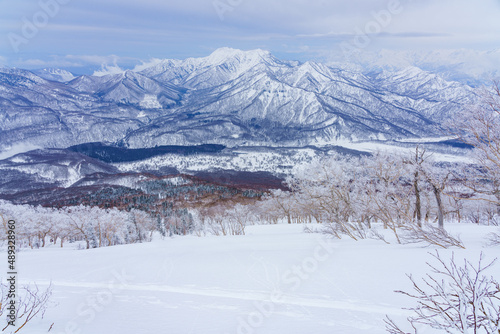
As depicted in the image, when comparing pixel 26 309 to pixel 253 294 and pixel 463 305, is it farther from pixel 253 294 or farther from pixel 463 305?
pixel 463 305

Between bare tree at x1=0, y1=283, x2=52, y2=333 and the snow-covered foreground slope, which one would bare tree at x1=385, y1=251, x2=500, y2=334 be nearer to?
the snow-covered foreground slope

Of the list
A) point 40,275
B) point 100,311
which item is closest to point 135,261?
point 40,275

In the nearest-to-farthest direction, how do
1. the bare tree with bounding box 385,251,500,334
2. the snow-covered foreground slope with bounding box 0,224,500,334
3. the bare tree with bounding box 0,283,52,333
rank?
the bare tree with bounding box 385,251,500,334 < the bare tree with bounding box 0,283,52,333 < the snow-covered foreground slope with bounding box 0,224,500,334

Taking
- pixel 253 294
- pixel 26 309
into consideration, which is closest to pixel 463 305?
pixel 253 294

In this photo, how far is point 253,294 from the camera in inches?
400

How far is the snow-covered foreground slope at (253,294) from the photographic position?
25.4 ft

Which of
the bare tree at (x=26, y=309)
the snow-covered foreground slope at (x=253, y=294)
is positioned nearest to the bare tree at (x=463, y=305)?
the snow-covered foreground slope at (x=253, y=294)

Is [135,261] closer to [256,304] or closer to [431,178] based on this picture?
[256,304]

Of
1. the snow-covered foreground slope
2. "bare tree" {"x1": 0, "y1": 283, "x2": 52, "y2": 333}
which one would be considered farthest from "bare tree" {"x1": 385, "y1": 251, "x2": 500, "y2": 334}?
"bare tree" {"x1": 0, "y1": 283, "x2": 52, "y2": 333}

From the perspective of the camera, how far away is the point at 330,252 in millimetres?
14016

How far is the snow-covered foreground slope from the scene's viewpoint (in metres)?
7.75

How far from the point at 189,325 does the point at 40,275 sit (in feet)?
49.8

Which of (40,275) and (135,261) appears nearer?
(40,275)

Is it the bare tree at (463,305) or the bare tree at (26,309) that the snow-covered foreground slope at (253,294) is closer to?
the bare tree at (26,309)
